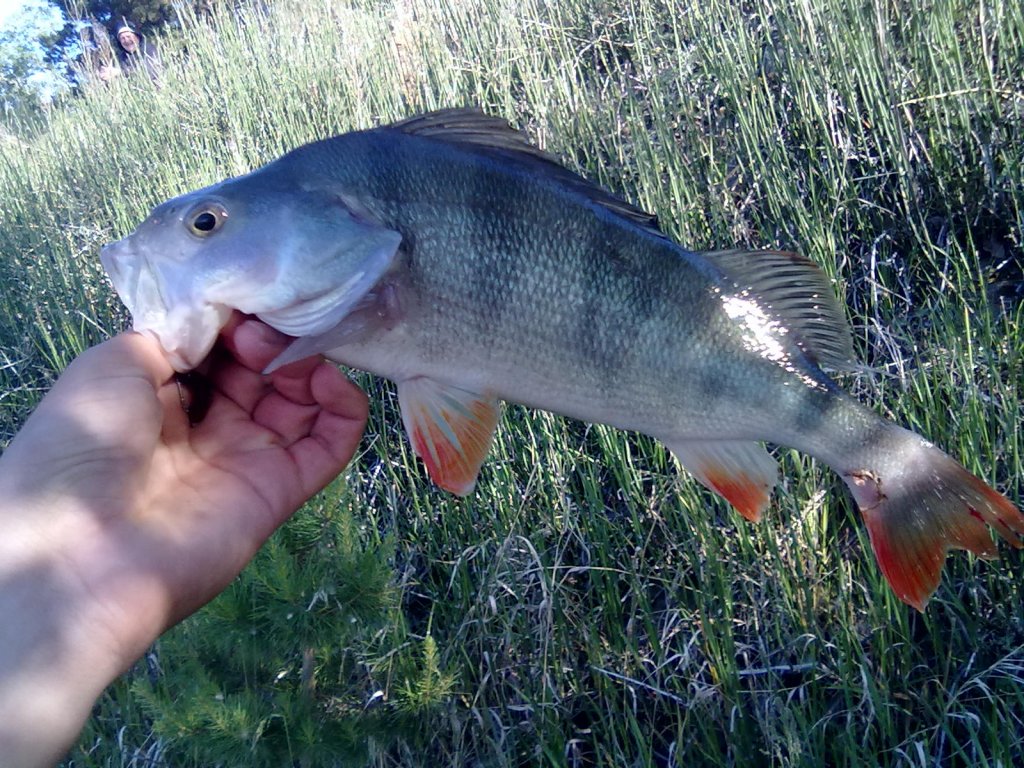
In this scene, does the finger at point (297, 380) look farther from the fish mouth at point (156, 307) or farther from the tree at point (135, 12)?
the tree at point (135, 12)

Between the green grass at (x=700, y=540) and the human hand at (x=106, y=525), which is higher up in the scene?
the human hand at (x=106, y=525)

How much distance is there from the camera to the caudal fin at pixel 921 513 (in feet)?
4.09

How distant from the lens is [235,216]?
121cm

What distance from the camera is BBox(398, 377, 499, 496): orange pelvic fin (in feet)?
4.09

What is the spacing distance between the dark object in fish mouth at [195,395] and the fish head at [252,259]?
276 mm

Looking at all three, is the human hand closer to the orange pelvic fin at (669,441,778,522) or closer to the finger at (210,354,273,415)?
the finger at (210,354,273,415)

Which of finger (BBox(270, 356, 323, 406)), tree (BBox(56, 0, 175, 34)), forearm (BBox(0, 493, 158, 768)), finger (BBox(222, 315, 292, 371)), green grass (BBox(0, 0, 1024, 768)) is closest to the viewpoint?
forearm (BBox(0, 493, 158, 768))

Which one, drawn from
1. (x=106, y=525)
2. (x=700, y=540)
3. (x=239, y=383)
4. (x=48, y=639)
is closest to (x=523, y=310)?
(x=239, y=383)

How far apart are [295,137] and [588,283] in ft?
9.74

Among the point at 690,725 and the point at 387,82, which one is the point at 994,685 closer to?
the point at 690,725

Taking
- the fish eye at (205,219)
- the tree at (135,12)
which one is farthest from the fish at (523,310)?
the tree at (135,12)

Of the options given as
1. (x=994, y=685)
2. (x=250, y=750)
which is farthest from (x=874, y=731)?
(x=250, y=750)

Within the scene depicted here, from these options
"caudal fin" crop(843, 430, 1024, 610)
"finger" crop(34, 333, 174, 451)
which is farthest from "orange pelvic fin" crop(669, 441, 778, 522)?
"finger" crop(34, 333, 174, 451)

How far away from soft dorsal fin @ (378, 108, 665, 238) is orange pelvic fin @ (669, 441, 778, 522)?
35 centimetres
